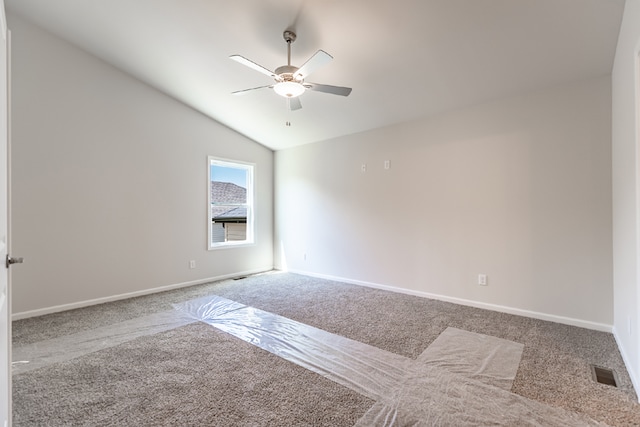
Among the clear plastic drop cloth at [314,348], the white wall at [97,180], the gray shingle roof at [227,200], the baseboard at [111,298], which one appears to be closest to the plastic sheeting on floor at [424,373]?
the clear plastic drop cloth at [314,348]

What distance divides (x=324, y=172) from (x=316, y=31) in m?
2.57

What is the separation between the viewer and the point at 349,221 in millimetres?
4852

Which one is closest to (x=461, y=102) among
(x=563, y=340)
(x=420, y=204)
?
(x=420, y=204)

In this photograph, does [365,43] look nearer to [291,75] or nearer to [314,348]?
[291,75]

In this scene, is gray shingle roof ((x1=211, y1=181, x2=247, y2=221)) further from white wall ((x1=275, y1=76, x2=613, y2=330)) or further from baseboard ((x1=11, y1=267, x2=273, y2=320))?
white wall ((x1=275, y1=76, x2=613, y2=330))

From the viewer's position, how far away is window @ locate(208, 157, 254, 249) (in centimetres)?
514

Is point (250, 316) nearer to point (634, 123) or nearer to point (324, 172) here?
point (324, 172)

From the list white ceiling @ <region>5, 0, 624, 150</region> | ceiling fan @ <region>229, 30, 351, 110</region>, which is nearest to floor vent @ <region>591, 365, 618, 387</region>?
white ceiling @ <region>5, 0, 624, 150</region>

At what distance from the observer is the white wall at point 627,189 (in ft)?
6.38

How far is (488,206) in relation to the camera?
354cm

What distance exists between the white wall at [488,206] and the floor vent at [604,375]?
3.03ft

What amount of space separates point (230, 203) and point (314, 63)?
11.6 ft

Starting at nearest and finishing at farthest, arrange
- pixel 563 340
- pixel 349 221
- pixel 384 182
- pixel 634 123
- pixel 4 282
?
pixel 4 282
pixel 634 123
pixel 563 340
pixel 384 182
pixel 349 221

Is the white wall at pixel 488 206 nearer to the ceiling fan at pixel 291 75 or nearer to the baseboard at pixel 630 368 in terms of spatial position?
the baseboard at pixel 630 368
